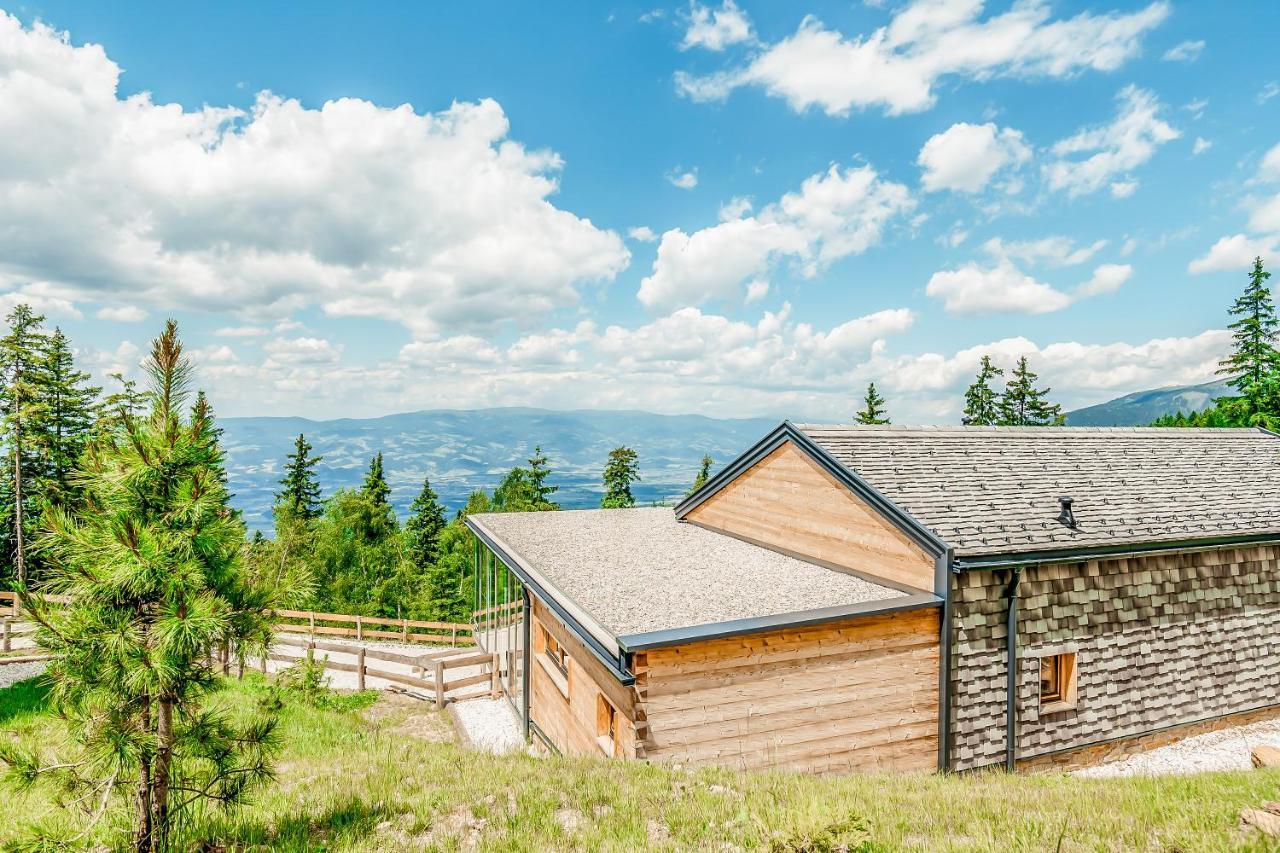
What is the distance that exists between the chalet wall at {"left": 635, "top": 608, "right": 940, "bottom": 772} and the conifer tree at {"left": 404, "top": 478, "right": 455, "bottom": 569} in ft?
121

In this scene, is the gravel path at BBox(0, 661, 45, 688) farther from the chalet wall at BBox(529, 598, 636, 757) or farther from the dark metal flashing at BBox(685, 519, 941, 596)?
the dark metal flashing at BBox(685, 519, 941, 596)

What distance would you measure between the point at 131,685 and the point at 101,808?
2.62 ft

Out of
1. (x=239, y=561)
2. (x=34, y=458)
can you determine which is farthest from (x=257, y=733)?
(x=34, y=458)

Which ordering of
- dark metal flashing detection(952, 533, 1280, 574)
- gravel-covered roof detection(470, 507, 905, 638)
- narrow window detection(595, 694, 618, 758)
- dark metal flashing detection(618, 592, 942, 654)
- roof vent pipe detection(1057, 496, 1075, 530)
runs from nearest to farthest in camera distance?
1. dark metal flashing detection(618, 592, 942, 654)
2. gravel-covered roof detection(470, 507, 905, 638)
3. narrow window detection(595, 694, 618, 758)
4. dark metal flashing detection(952, 533, 1280, 574)
5. roof vent pipe detection(1057, 496, 1075, 530)

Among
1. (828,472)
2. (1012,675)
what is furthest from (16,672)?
(1012,675)

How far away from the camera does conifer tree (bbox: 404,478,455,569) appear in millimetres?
42062

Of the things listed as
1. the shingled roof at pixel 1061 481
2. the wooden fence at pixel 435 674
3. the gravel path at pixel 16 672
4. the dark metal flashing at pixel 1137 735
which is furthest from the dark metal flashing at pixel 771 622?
the gravel path at pixel 16 672

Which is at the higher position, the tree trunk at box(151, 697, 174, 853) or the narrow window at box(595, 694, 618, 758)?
the tree trunk at box(151, 697, 174, 853)

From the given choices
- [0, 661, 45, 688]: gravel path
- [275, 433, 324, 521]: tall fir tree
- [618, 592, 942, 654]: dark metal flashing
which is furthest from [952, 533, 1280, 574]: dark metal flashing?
[275, 433, 324, 521]: tall fir tree

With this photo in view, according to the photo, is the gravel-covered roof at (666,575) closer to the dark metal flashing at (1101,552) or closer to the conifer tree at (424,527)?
the dark metal flashing at (1101,552)

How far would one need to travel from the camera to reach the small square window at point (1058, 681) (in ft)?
32.9

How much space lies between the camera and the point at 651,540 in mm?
15234

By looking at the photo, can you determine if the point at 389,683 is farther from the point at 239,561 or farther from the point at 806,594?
the point at 239,561

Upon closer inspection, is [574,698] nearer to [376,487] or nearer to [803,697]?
[803,697]
